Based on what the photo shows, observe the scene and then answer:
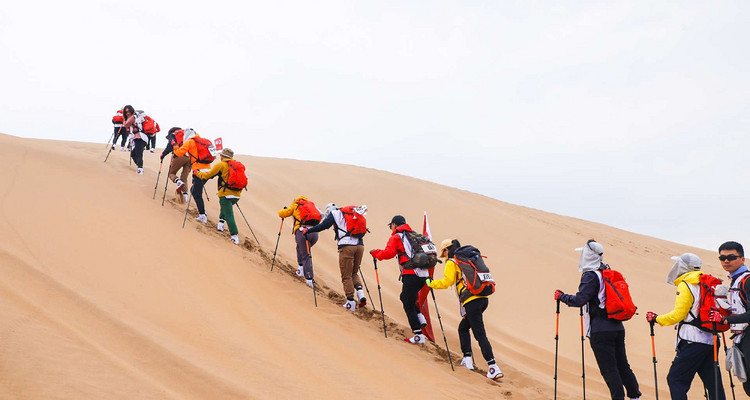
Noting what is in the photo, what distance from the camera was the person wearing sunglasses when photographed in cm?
544

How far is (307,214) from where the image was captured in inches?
364

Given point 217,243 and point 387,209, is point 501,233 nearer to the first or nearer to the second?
point 387,209

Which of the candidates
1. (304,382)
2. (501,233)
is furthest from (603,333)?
(501,233)

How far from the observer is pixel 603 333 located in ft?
20.4

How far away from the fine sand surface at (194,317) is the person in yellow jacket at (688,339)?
183 cm

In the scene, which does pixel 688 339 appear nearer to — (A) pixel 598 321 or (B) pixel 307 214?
(A) pixel 598 321

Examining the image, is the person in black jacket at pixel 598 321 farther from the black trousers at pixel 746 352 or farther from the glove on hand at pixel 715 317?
the black trousers at pixel 746 352

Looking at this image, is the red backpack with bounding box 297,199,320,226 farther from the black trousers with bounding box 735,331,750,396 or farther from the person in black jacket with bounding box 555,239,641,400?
the black trousers with bounding box 735,331,750,396

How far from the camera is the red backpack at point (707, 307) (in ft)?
18.9

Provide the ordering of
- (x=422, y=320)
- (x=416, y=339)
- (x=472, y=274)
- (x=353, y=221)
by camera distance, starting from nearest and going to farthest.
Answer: (x=472, y=274) → (x=416, y=339) → (x=422, y=320) → (x=353, y=221)

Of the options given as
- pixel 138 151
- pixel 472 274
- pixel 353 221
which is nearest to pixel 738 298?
pixel 472 274

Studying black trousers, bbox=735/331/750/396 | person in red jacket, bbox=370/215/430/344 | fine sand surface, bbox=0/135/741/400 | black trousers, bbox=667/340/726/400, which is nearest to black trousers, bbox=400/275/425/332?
person in red jacket, bbox=370/215/430/344

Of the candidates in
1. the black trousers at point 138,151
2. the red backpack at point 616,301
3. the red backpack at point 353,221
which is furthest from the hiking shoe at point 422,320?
the black trousers at point 138,151

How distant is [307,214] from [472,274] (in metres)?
3.14
